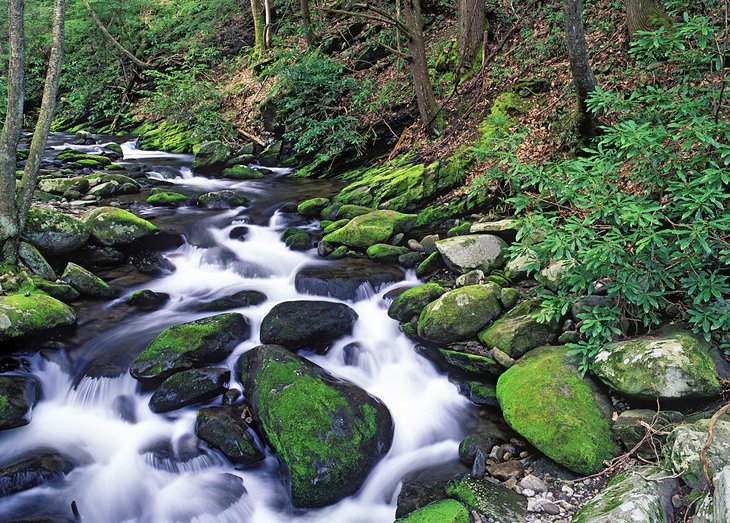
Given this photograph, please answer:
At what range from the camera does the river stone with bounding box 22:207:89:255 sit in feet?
24.1

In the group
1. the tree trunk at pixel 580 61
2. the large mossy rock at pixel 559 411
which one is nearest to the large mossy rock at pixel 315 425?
the large mossy rock at pixel 559 411

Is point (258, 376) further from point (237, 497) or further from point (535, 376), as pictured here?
point (535, 376)

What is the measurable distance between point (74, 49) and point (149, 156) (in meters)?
13.9

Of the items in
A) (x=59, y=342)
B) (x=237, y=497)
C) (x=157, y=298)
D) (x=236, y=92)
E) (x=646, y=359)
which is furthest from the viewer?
(x=236, y=92)

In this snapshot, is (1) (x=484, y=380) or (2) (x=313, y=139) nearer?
(1) (x=484, y=380)

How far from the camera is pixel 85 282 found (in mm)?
7121

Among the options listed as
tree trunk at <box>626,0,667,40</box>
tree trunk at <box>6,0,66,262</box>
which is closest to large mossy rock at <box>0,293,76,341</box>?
tree trunk at <box>6,0,66,262</box>

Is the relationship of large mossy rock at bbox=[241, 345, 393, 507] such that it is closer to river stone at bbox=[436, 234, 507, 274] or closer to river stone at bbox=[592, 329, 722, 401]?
river stone at bbox=[592, 329, 722, 401]

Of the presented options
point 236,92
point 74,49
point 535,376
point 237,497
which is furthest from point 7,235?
point 74,49

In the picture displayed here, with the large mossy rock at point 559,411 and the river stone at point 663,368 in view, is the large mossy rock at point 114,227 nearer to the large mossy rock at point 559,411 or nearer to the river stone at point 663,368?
the large mossy rock at point 559,411

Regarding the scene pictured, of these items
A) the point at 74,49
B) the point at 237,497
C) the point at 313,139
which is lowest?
the point at 237,497

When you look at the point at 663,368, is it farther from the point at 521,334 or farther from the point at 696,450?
the point at 521,334

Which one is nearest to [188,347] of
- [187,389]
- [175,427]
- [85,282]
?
[187,389]

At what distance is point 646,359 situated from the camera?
427cm
